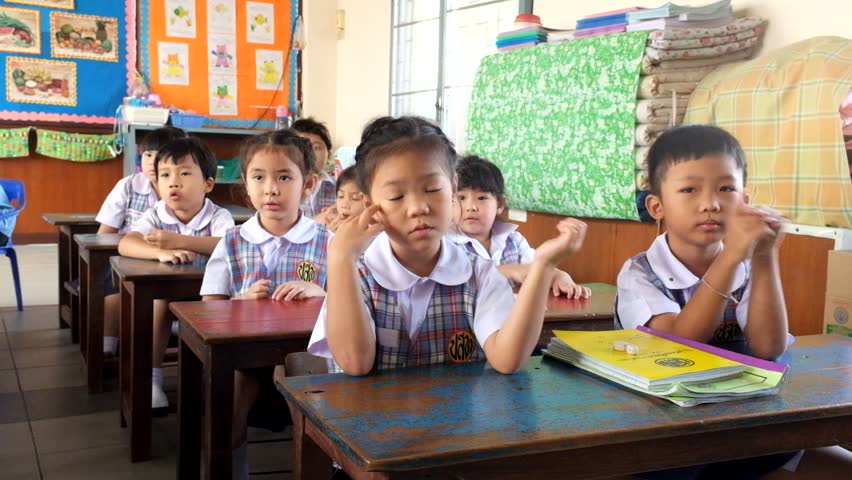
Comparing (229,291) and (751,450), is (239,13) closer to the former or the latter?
(229,291)

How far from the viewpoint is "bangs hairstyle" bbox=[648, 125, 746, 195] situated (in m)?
1.46

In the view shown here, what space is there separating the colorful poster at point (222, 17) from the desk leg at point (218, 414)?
647 centimetres

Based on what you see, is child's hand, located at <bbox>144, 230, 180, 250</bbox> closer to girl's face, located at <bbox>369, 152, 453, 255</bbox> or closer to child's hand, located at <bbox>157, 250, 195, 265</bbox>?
child's hand, located at <bbox>157, 250, 195, 265</bbox>

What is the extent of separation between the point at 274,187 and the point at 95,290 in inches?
41.4

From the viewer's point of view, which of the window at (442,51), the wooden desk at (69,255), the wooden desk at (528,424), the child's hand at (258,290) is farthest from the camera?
the window at (442,51)

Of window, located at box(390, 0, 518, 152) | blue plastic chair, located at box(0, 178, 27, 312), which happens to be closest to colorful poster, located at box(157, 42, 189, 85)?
window, located at box(390, 0, 518, 152)

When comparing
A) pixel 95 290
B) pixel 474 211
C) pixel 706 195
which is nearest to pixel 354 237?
pixel 706 195

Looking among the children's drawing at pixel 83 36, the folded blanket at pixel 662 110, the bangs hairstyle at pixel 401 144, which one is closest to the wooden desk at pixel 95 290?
the bangs hairstyle at pixel 401 144

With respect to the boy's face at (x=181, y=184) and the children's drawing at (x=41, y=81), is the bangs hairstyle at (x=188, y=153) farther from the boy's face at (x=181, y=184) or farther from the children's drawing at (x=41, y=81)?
the children's drawing at (x=41, y=81)

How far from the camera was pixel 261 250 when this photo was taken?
2314 millimetres

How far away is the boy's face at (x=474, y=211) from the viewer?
255cm

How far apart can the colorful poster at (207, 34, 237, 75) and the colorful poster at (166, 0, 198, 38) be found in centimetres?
20

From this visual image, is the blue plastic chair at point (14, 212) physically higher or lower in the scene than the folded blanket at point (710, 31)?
lower

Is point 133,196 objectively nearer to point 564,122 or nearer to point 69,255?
point 69,255
